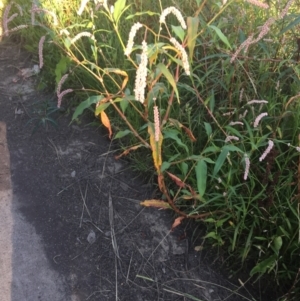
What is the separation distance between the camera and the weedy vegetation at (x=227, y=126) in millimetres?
1828

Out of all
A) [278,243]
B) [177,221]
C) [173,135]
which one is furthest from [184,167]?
[278,243]

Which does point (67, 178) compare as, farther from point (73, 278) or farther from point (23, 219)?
point (73, 278)

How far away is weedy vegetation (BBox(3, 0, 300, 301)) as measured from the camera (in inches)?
72.0

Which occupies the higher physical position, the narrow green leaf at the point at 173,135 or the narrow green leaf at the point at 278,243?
the narrow green leaf at the point at 173,135

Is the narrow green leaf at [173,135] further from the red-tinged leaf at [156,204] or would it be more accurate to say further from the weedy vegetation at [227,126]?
the red-tinged leaf at [156,204]

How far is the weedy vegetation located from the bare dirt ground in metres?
0.14

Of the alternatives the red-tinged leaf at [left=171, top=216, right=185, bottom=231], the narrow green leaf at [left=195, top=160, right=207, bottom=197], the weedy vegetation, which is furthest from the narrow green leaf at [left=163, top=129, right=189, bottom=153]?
the red-tinged leaf at [left=171, top=216, right=185, bottom=231]

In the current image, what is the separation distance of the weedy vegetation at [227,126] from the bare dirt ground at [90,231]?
0.14m

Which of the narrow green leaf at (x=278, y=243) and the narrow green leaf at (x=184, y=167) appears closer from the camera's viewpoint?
the narrow green leaf at (x=278, y=243)

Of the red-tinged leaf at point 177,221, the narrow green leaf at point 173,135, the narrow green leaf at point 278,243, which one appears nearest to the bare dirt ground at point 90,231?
the red-tinged leaf at point 177,221

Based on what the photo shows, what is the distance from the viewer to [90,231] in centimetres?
219

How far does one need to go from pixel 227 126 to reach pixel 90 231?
83cm

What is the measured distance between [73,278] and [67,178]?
0.58 metres

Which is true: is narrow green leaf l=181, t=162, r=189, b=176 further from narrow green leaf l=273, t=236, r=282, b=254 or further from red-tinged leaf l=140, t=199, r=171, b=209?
narrow green leaf l=273, t=236, r=282, b=254
